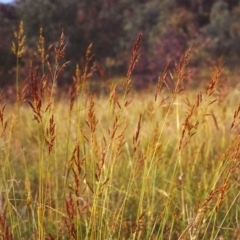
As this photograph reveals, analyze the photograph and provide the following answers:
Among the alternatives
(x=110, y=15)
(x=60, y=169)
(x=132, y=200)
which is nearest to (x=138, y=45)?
(x=132, y=200)

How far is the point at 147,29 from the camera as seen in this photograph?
16.4 meters

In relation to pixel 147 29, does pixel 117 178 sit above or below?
above

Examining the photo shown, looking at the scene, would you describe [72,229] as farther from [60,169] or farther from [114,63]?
[114,63]

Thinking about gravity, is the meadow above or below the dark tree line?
above

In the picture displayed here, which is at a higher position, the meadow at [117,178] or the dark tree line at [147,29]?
the meadow at [117,178]

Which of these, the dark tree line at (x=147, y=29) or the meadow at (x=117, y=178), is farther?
the dark tree line at (x=147, y=29)

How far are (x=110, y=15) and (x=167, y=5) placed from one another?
197 centimetres

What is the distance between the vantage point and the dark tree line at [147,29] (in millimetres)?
12594

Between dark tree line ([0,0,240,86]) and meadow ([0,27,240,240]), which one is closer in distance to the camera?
meadow ([0,27,240,240])

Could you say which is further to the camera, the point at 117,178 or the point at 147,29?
the point at 147,29

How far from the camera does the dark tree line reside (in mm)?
12594

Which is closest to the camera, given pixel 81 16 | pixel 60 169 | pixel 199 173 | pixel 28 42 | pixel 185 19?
pixel 199 173

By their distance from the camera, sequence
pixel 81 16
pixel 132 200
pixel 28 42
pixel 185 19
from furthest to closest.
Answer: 1. pixel 185 19
2. pixel 81 16
3. pixel 28 42
4. pixel 132 200

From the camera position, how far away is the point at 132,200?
2221mm
